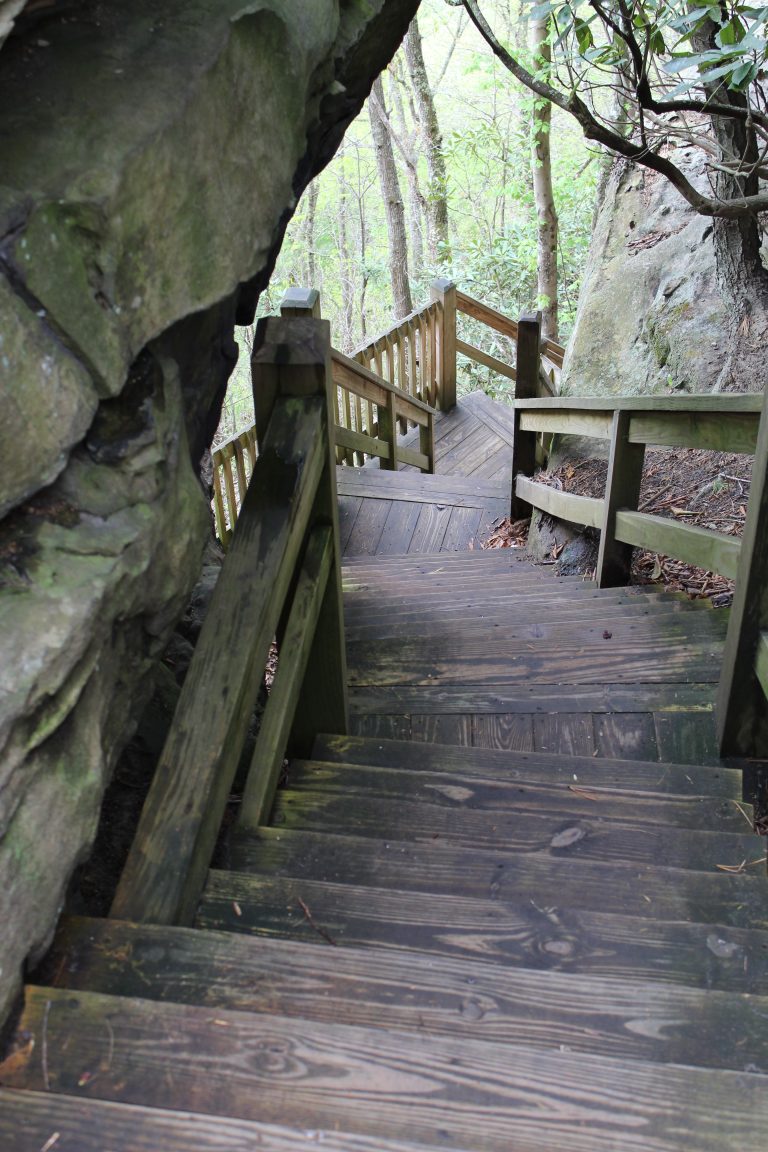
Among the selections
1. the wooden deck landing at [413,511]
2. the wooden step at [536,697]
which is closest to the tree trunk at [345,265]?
the wooden deck landing at [413,511]

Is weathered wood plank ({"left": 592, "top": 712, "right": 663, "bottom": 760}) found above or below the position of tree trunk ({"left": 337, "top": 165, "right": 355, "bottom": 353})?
below

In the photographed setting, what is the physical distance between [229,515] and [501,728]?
132 inches

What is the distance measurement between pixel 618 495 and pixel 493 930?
8.10 feet

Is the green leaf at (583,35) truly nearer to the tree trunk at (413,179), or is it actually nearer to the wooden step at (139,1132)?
the wooden step at (139,1132)

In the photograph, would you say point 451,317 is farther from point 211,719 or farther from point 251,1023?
point 251,1023

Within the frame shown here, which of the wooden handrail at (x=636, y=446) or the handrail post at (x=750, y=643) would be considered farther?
the wooden handrail at (x=636, y=446)

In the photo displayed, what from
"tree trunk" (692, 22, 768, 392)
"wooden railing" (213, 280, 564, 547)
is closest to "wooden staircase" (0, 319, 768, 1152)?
"wooden railing" (213, 280, 564, 547)

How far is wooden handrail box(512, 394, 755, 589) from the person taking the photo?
103 inches

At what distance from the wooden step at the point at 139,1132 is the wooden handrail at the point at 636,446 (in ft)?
6.60

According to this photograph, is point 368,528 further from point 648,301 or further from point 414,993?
point 414,993

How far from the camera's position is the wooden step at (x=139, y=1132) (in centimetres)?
94

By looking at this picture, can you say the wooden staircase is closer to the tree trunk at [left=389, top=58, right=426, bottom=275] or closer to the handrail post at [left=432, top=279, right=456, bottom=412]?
the handrail post at [left=432, top=279, right=456, bottom=412]

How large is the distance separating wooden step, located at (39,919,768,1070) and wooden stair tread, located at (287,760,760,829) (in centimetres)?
77

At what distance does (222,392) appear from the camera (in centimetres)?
218
